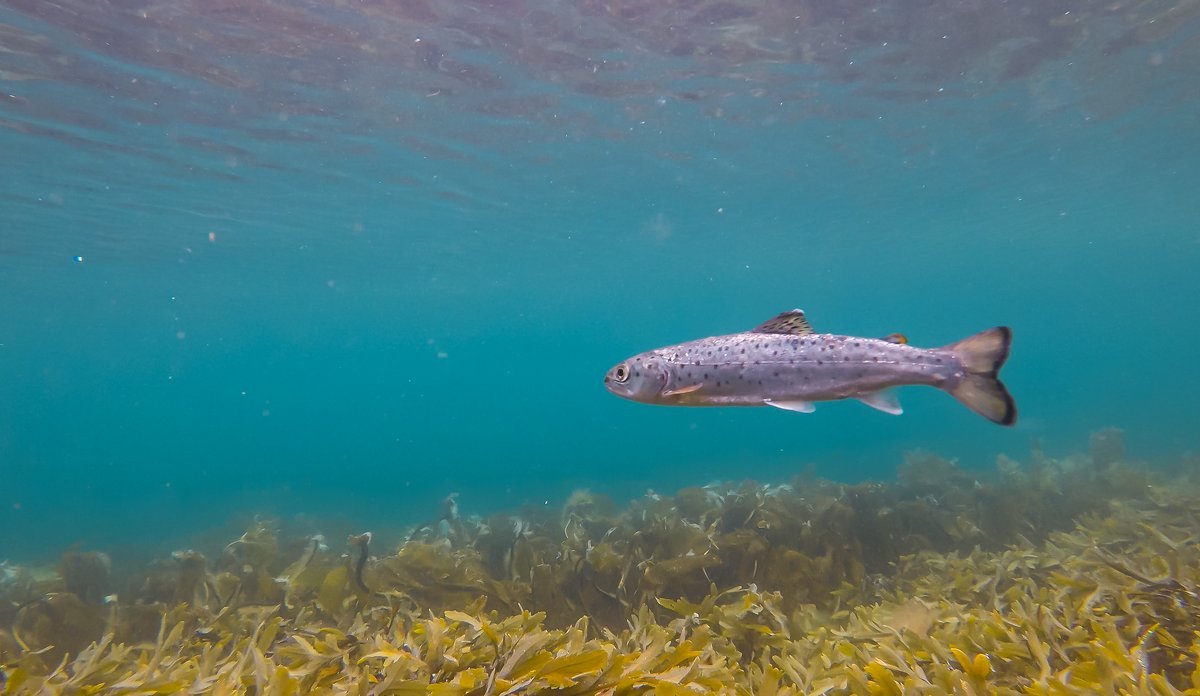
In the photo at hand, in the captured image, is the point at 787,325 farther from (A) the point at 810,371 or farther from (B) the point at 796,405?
(B) the point at 796,405

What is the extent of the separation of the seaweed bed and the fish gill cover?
42 mm

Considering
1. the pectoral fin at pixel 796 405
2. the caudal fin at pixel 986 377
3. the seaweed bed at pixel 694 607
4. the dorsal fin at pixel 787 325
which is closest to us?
the seaweed bed at pixel 694 607

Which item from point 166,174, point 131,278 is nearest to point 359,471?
point 131,278

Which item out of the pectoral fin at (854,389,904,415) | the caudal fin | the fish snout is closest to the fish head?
the fish snout

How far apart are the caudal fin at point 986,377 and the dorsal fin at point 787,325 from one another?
0.89m

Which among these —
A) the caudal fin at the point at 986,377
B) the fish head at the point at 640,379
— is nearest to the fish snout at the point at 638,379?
the fish head at the point at 640,379

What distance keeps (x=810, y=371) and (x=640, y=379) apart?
3.58ft

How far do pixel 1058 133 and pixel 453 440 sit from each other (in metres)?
65.0

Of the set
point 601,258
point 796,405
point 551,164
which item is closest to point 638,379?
point 796,405

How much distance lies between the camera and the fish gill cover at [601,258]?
3658mm

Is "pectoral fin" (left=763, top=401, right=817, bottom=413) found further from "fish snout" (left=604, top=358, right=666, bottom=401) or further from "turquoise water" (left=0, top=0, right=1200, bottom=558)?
"turquoise water" (left=0, top=0, right=1200, bottom=558)

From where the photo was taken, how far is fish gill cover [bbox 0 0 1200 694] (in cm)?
366

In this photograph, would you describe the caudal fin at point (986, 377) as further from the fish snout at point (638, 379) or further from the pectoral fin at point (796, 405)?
the fish snout at point (638, 379)

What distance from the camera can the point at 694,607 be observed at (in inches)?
181
